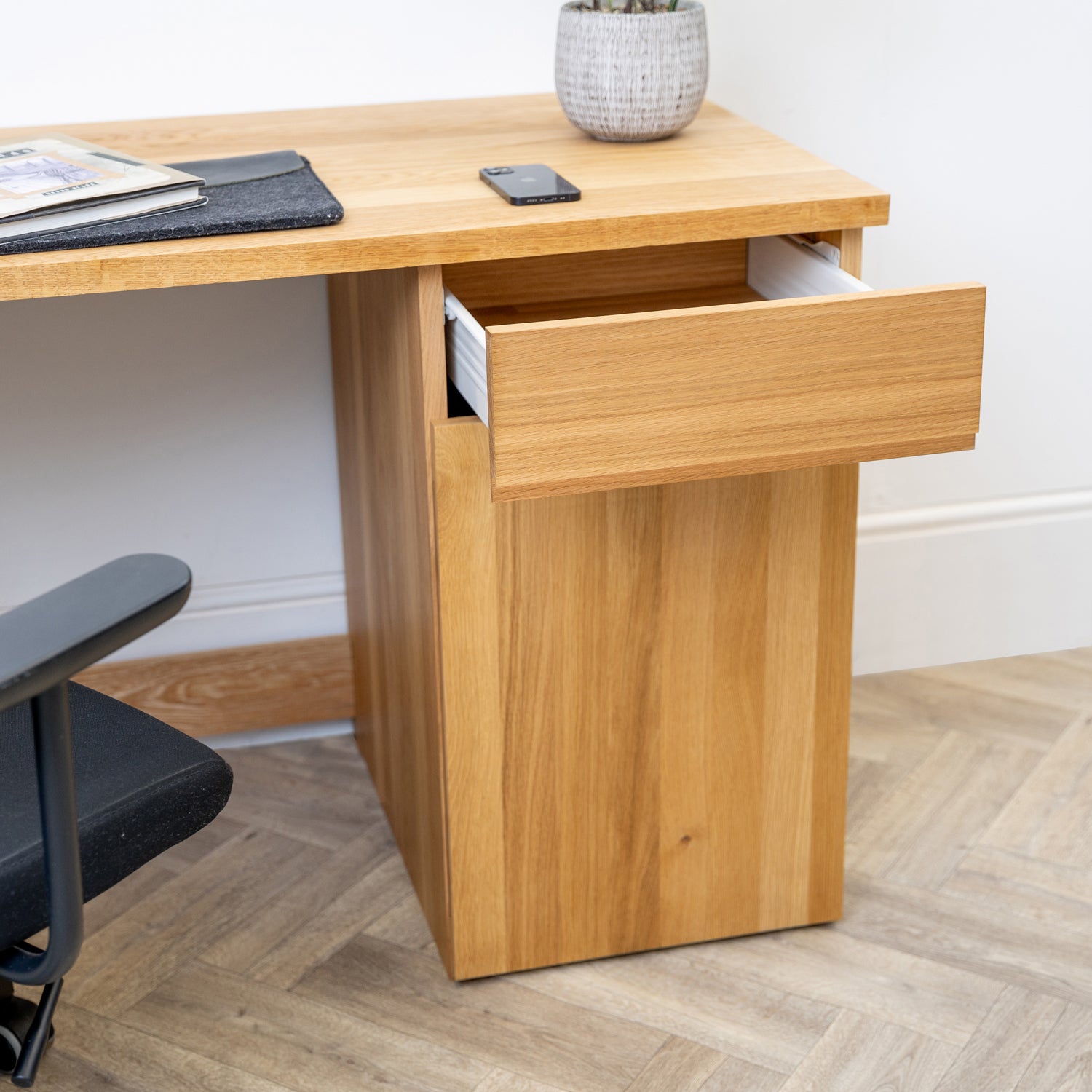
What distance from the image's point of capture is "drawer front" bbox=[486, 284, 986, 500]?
3.60ft

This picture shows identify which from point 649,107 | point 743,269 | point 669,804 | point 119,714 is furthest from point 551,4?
point 119,714

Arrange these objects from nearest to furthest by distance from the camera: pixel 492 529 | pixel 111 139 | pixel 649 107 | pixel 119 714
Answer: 1. pixel 119 714
2. pixel 492 529
3. pixel 649 107
4. pixel 111 139

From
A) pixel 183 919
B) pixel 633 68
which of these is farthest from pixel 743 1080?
pixel 633 68

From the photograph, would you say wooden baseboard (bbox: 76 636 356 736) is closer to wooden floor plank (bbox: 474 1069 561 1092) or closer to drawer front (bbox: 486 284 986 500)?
wooden floor plank (bbox: 474 1069 561 1092)

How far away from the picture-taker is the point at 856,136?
6.30 ft

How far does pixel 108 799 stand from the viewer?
985 millimetres

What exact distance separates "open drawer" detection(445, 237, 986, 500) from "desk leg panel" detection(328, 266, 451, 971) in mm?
138

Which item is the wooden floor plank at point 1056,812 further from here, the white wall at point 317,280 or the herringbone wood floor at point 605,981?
the white wall at point 317,280

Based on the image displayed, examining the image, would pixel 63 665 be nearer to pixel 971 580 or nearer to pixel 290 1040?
pixel 290 1040

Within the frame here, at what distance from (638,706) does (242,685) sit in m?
0.74

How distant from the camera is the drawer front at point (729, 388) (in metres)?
1.10

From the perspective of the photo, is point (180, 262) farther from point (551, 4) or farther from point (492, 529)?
point (551, 4)

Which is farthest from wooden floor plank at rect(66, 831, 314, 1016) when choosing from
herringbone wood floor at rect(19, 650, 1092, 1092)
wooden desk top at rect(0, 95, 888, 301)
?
wooden desk top at rect(0, 95, 888, 301)

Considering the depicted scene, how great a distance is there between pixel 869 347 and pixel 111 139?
930 mm
